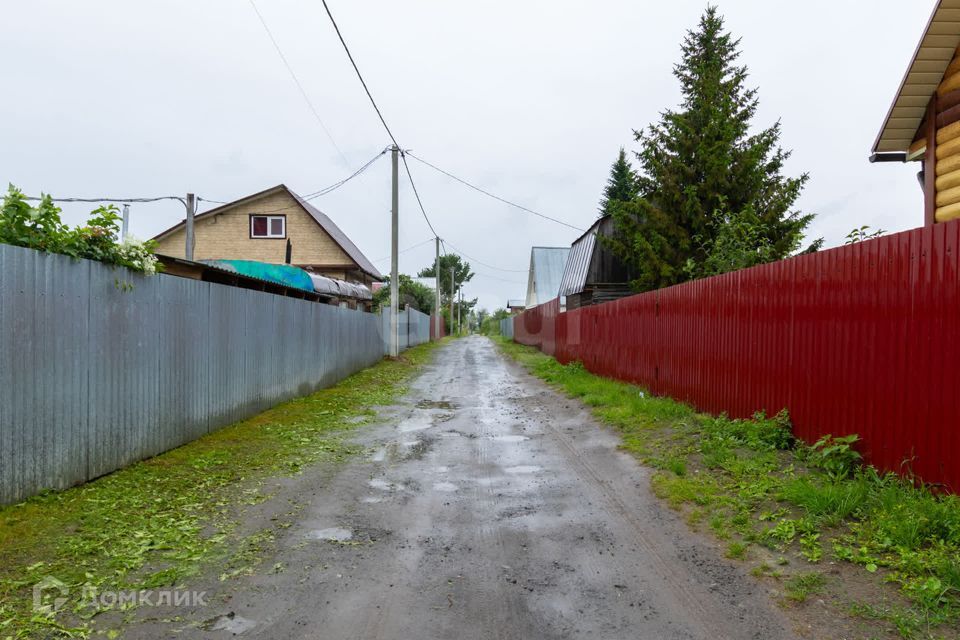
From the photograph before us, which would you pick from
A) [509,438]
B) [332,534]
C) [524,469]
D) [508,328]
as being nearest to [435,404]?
[509,438]

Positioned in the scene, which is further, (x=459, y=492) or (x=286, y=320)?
(x=286, y=320)

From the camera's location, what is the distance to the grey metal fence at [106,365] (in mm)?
4430

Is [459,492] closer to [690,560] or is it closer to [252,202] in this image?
[690,560]

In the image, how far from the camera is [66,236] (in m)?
5.09

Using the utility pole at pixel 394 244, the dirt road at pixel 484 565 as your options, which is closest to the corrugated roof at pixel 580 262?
the utility pole at pixel 394 244

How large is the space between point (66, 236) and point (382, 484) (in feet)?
12.1

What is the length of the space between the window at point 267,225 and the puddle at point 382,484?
1047 inches

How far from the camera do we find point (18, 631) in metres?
2.82

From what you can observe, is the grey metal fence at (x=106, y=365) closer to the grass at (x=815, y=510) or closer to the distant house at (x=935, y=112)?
the grass at (x=815, y=510)

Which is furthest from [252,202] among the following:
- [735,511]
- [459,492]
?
[735,511]

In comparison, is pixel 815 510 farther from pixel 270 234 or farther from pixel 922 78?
pixel 270 234

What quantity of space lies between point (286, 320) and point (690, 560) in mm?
8876

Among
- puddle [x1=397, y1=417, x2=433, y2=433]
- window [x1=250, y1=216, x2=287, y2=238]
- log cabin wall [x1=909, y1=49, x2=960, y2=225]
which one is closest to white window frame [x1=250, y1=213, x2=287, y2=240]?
window [x1=250, y1=216, x2=287, y2=238]

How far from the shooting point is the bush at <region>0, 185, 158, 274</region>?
4594mm
